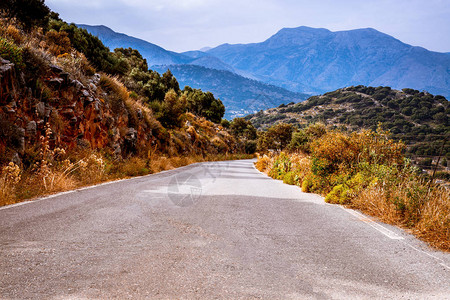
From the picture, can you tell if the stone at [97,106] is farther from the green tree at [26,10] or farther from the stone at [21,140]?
the green tree at [26,10]

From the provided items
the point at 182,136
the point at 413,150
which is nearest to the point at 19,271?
the point at 413,150

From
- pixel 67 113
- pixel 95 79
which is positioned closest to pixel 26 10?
pixel 95 79

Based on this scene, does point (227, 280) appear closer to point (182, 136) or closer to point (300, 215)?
point (300, 215)

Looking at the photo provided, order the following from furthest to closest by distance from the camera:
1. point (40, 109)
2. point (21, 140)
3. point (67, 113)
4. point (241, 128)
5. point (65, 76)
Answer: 1. point (241, 128)
2. point (65, 76)
3. point (67, 113)
4. point (40, 109)
5. point (21, 140)

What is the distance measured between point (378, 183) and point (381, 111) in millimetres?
94564

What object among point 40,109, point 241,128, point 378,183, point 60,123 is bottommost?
point 241,128

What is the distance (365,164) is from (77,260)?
777cm

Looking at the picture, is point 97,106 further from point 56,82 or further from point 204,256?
point 204,256

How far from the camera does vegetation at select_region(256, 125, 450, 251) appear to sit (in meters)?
4.87

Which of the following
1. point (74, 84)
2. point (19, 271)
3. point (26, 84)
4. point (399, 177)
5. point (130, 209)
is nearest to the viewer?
point (19, 271)

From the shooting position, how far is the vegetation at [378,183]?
4874 mm

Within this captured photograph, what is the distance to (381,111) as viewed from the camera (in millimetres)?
88125

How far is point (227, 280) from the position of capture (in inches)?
109

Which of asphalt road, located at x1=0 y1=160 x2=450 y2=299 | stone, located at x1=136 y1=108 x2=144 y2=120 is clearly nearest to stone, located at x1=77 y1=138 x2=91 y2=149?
asphalt road, located at x1=0 y1=160 x2=450 y2=299
